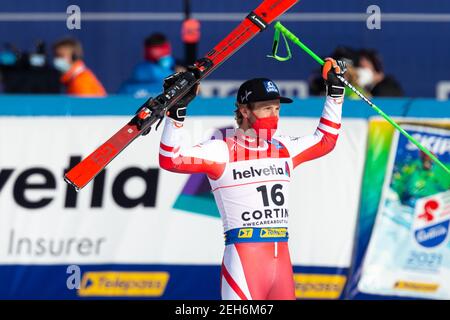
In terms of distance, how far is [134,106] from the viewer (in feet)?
38.5

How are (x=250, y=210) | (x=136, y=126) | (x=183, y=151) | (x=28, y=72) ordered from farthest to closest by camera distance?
(x=28, y=72) < (x=250, y=210) < (x=183, y=151) < (x=136, y=126)

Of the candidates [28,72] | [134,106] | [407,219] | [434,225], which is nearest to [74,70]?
[28,72]

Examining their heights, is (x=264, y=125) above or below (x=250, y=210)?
above

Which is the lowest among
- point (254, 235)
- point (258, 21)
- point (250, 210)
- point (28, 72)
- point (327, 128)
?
point (254, 235)

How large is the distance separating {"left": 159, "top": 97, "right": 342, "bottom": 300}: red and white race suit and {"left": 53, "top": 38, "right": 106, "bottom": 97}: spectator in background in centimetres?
408

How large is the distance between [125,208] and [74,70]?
7.66 ft

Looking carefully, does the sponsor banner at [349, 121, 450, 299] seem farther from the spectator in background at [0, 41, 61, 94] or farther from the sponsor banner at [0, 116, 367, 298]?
the spectator in background at [0, 41, 61, 94]

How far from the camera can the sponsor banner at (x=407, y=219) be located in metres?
11.6

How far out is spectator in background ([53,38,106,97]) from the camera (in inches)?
529

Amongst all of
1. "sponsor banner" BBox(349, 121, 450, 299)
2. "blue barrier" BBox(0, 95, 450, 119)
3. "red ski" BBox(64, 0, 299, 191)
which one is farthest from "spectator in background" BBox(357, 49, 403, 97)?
"red ski" BBox(64, 0, 299, 191)

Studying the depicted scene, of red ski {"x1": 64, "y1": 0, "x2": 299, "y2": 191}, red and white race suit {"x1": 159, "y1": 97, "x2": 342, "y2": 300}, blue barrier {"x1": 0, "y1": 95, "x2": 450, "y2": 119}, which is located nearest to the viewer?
red ski {"x1": 64, "y1": 0, "x2": 299, "y2": 191}

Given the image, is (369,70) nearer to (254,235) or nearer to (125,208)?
(125,208)
